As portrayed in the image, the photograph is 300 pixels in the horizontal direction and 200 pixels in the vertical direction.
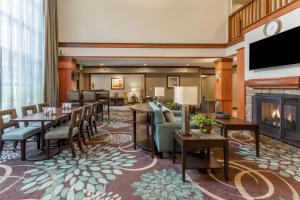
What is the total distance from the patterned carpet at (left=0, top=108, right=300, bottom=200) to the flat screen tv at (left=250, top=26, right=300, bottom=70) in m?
1.92

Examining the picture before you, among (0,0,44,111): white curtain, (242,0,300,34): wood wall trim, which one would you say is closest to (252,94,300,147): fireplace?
(242,0,300,34): wood wall trim

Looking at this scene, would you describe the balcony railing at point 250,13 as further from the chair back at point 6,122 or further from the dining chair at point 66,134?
the chair back at point 6,122

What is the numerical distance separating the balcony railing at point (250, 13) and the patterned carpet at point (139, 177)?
3435mm

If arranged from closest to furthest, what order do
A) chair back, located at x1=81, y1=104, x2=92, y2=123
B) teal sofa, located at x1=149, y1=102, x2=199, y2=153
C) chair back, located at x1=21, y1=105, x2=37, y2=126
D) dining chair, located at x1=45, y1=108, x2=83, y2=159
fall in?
teal sofa, located at x1=149, y1=102, x2=199, y2=153
dining chair, located at x1=45, y1=108, x2=83, y2=159
chair back, located at x1=21, y1=105, x2=37, y2=126
chair back, located at x1=81, y1=104, x2=92, y2=123

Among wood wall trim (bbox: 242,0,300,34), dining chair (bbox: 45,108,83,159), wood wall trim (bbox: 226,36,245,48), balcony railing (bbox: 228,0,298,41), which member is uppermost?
balcony railing (bbox: 228,0,298,41)

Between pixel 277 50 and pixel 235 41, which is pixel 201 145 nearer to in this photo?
pixel 277 50

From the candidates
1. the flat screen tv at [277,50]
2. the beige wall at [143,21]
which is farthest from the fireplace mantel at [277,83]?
the beige wall at [143,21]

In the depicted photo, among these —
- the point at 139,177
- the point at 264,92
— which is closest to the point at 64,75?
the point at 139,177

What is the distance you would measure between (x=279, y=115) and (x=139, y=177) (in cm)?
350

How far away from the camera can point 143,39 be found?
762cm

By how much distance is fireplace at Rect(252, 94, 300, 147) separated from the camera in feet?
13.0

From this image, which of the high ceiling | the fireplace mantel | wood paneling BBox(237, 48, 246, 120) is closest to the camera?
the fireplace mantel

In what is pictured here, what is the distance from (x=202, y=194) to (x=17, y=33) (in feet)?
17.6

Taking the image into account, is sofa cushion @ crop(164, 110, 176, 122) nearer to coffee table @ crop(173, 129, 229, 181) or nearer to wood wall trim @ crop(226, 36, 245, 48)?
coffee table @ crop(173, 129, 229, 181)
